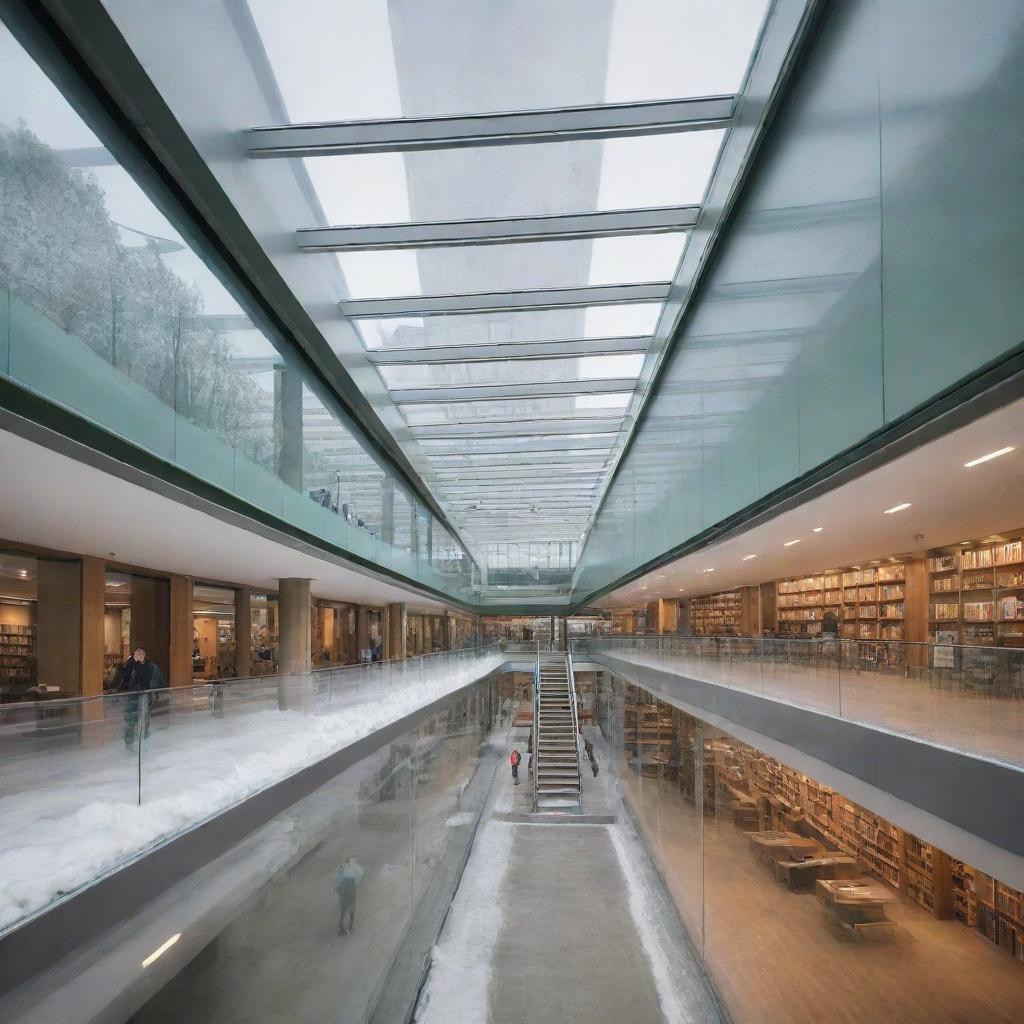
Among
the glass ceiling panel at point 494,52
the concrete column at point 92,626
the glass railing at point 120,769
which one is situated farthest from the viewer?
the concrete column at point 92,626

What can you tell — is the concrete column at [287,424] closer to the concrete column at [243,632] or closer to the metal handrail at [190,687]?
the metal handrail at [190,687]

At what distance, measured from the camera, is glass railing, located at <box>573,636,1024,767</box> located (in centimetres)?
425

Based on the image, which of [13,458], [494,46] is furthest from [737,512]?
[13,458]

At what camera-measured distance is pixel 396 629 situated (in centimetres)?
2669

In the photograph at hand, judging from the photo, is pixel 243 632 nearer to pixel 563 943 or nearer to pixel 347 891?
pixel 347 891

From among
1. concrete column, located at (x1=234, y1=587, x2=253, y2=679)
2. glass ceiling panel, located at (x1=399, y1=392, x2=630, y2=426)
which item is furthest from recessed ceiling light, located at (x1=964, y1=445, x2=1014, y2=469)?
concrete column, located at (x1=234, y1=587, x2=253, y2=679)

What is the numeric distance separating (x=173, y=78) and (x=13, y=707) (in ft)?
15.7

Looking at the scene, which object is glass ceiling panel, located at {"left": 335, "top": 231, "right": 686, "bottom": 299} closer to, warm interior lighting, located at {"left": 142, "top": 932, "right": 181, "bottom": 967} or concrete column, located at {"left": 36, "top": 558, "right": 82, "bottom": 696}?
concrete column, located at {"left": 36, "top": 558, "right": 82, "bottom": 696}

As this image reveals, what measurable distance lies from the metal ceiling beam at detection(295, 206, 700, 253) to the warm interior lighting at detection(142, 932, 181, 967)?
23.3 feet

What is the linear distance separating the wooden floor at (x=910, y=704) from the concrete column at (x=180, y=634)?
32.9 ft

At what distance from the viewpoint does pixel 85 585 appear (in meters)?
10.8

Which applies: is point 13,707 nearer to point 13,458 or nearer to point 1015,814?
point 13,458

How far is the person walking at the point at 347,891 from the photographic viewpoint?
9500 mm

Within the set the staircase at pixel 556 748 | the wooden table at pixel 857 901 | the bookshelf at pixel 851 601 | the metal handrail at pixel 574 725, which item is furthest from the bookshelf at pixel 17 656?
the metal handrail at pixel 574 725
